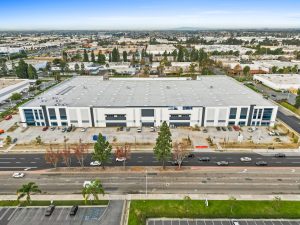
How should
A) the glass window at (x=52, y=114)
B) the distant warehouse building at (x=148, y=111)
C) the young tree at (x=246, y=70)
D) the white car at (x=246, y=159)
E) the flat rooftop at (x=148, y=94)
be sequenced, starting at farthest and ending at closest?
the young tree at (x=246, y=70), the flat rooftop at (x=148, y=94), the glass window at (x=52, y=114), the distant warehouse building at (x=148, y=111), the white car at (x=246, y=159)

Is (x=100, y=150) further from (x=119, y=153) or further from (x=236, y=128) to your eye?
(x=236, y=128)

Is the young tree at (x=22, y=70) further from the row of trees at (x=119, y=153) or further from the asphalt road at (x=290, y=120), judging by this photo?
the asphalt road at (x=290, y=120)

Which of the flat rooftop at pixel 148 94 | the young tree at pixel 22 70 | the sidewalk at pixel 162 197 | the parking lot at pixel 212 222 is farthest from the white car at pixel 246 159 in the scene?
the young tree at pixel 22 70

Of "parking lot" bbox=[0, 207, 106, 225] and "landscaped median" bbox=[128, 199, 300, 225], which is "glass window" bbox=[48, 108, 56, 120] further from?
"landscaped median" bbox=[128, 199, 300, 225]

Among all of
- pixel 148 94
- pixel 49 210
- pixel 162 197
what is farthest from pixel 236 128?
pixel 49 210

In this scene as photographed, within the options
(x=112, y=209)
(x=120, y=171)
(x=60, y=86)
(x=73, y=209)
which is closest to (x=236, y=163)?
(x=120, y=171)

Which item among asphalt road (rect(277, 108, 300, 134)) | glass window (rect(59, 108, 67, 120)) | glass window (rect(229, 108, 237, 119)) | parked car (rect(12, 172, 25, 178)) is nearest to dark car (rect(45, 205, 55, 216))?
parked car (rect(12, 172, 25, 178))
